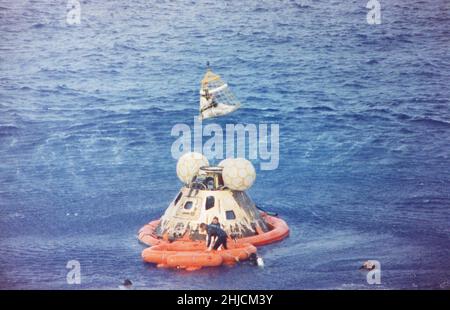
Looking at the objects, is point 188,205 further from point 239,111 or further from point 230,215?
point 239,111

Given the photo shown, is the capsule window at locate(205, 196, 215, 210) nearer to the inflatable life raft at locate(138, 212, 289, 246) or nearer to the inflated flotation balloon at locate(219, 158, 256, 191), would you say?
the inflated flotation balloon at locate(219, 158, 256, 191)

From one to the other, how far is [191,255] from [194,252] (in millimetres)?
231

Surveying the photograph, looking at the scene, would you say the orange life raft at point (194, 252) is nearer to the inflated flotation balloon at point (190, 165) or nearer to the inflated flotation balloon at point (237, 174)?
the inflated flotation balloon at point (237, 174)

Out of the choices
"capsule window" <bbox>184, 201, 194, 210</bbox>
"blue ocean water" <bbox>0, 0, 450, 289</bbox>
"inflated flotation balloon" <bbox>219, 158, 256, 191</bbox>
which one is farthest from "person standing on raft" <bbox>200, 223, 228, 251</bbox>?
"blue ocean water" <bbox>0, 0, 450, 289</bbox>

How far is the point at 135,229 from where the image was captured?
28469 millimetres

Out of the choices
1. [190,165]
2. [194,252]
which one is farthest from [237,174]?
[194,252]

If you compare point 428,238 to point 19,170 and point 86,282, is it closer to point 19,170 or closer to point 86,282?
point 86,282

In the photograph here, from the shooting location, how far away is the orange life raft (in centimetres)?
2423


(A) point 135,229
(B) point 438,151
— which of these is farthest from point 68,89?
(B) point 438,151

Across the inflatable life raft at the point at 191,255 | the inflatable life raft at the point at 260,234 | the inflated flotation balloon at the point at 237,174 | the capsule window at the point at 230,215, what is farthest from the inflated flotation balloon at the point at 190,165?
the inflatable life raft at the point at 191,255

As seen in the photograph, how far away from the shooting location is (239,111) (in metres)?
34.0

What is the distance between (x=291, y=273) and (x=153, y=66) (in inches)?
511

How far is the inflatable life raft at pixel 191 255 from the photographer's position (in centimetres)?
2423
